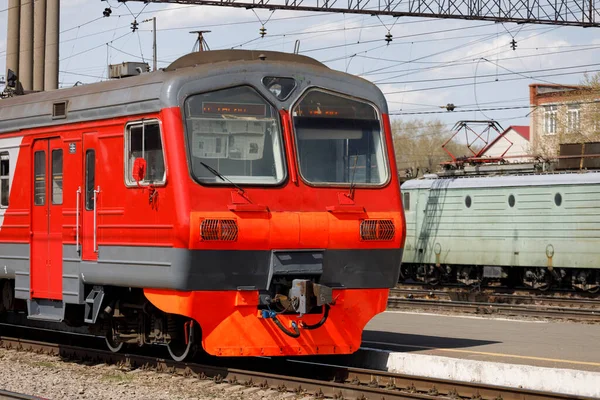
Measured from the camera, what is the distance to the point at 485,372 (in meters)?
11.2

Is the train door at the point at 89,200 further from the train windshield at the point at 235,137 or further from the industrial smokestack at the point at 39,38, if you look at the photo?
the industrial smokestack at the point at 39,38

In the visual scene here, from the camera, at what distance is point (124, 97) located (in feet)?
39.2

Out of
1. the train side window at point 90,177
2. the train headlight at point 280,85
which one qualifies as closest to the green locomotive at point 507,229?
the train headlight at point 280,85

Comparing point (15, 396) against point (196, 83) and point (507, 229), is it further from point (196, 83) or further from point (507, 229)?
point (507, 229)

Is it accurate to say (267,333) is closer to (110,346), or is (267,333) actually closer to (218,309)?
(218,309)

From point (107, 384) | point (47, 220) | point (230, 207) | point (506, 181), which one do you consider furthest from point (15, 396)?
point (506, 181)

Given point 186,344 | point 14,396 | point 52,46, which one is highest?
point 52,46

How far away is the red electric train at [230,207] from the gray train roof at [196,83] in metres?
0.02

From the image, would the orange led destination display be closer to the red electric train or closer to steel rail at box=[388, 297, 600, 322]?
the red electric train

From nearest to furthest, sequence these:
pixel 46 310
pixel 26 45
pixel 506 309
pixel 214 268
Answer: pixel 214 268 < pixel 46 310 < pixel 506 309 < pixel 26 45

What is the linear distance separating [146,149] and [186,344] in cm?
234

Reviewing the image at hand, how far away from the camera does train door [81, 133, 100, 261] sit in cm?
1229

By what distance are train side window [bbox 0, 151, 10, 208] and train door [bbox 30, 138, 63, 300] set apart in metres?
0.80

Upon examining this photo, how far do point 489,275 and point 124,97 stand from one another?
1673 centimetres
